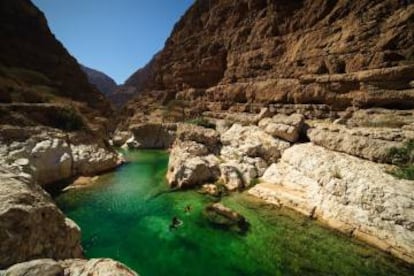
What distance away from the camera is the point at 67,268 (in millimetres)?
4652

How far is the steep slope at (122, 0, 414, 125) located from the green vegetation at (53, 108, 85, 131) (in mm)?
22931

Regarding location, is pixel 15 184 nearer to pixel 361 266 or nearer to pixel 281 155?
pixel 361 266

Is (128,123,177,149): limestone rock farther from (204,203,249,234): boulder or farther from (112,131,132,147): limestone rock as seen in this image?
(204,203,249,234): boulder

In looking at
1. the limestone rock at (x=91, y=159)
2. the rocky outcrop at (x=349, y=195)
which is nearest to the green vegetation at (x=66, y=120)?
the limestone rock at (x=91, y=159)

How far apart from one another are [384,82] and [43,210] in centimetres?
2558

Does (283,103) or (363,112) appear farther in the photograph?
(283,103)

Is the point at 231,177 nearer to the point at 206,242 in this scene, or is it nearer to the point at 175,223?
the point at 175,223

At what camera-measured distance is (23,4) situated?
64938 millimetres

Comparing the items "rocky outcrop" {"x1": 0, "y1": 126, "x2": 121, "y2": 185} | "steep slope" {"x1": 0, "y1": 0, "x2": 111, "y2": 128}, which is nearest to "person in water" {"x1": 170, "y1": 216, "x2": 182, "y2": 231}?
"rocky outcrop" {"x1": 0, "y1": 126, "x2": 121, "y2": 185}

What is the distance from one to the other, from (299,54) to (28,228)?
113 ft

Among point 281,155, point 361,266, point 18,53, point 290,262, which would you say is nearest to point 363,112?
point 281,155

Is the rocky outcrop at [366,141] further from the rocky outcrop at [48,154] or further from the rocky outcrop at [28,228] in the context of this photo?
the rocky outcrop at [48,154]

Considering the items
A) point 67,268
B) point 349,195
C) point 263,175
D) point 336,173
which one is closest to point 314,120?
point 263,175

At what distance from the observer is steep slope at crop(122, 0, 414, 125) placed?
21.1 metres
